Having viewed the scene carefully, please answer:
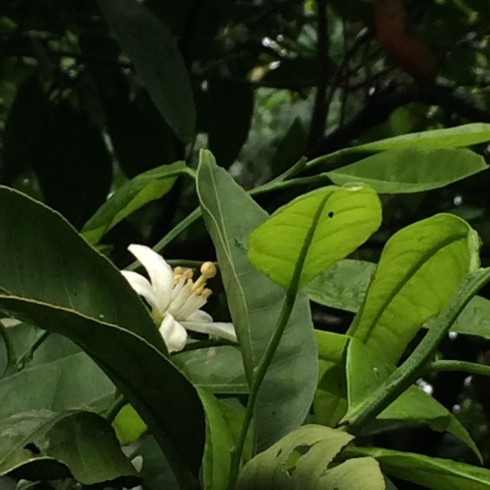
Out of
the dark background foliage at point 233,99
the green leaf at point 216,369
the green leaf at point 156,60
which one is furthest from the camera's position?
the dark background foliage at point 233,99

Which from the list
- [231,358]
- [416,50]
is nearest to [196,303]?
[231,358]

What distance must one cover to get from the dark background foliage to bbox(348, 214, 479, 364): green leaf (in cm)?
36

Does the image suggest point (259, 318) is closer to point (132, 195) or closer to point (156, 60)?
point (132, 195)

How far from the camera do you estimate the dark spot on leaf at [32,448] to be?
0.27 metres

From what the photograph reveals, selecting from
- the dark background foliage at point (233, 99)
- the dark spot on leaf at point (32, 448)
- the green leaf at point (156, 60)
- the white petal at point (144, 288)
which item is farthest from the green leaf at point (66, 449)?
the dark background foliage at point (233, 99)

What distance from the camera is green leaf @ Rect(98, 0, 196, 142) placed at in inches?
23.0

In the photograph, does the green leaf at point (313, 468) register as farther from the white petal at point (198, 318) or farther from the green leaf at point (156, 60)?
the green leaf at point (156, 60)

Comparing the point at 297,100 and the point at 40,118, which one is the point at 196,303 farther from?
the point at 297,100

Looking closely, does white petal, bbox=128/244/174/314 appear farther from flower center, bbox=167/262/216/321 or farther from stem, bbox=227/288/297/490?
stem, bbox=227/288/297/490

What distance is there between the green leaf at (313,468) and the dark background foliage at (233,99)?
0.45m

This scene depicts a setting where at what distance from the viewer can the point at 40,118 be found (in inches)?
34.5

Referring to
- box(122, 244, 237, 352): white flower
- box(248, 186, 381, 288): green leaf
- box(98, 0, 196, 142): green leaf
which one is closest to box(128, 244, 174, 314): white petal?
box(122, 244, 237, 352): white flower

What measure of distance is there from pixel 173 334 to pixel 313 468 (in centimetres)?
12

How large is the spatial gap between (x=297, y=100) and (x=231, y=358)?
925 millimetres
